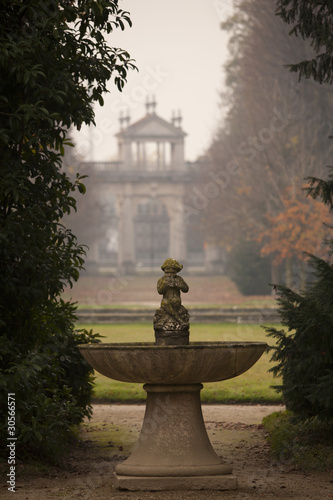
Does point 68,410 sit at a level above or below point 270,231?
below

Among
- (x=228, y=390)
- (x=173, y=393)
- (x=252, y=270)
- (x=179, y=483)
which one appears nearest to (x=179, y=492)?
Answer: (x=179, y=483)

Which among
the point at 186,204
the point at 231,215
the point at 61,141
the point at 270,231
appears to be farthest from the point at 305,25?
the point at 186,204

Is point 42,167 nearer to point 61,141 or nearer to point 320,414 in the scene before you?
point 61,141

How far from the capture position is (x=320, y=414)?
6.66 meters

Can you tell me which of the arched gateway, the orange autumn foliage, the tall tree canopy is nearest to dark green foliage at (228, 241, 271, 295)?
the tall tree canopy

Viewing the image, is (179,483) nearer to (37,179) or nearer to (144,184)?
(37,179)

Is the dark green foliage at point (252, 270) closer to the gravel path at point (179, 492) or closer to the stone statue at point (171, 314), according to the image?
the gravel path at point (179, 492)

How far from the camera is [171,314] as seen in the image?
6.54 metres

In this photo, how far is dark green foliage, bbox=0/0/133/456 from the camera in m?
6.12

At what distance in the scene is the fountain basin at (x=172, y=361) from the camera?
226 inches

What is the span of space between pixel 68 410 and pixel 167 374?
3.97 feet

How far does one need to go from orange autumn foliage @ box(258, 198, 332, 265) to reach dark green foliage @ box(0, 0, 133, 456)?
20295 mm

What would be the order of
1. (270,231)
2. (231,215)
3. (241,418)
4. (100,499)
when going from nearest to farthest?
(100,499) < (241,418) < (270,231) < (231,215)

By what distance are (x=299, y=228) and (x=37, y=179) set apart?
2108cm
